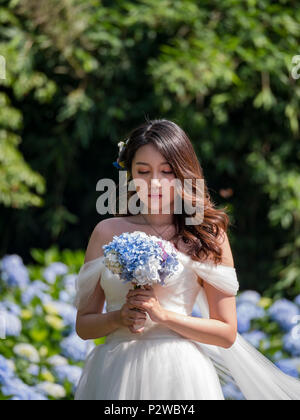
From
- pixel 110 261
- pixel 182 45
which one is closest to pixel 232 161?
pixel 182 45

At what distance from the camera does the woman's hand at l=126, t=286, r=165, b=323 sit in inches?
69.9

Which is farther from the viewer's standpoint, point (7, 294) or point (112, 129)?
point (112, 129)

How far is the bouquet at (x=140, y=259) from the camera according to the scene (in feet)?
5.68

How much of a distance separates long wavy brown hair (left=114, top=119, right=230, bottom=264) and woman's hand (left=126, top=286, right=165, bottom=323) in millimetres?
254

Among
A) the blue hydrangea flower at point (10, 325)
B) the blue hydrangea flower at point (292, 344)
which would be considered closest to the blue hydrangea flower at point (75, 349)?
the blue hydrangea flower at point (10, 325)

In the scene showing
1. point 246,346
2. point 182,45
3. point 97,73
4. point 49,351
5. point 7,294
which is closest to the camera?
point 246,346

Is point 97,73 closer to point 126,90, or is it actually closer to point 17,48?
point 126,90

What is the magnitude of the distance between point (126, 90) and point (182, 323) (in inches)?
166

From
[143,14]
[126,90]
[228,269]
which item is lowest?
[228,269]

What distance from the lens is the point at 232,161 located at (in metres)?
5.65

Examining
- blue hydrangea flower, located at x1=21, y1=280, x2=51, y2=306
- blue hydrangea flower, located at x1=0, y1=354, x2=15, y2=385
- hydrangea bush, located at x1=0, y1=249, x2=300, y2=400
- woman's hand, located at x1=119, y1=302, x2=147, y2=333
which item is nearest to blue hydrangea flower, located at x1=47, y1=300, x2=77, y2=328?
hydrangea bush, located at x1=0, y1=249, x2=300, y2=400

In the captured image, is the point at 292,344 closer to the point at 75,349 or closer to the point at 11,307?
the point at 75,349

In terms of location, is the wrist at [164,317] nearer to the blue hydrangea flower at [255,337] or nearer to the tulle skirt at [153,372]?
the tulle skirt at [153,372]

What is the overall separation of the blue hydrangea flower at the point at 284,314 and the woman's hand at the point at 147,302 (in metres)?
2.39
